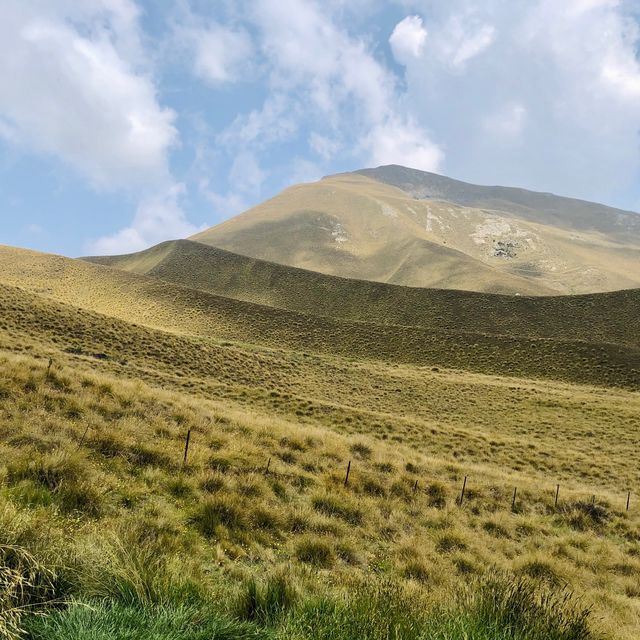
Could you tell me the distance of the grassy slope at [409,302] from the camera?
68.9m

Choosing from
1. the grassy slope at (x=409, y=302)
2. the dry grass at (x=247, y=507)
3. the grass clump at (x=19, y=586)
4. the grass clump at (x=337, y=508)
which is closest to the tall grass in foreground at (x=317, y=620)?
the grass clump at (x=19, y=586)

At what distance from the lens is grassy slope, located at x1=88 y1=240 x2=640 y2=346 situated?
6894cm

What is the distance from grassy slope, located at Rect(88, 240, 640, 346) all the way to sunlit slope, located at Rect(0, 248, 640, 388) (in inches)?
424

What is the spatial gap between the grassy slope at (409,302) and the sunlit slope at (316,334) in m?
10.8

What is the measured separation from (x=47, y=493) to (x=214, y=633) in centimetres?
415

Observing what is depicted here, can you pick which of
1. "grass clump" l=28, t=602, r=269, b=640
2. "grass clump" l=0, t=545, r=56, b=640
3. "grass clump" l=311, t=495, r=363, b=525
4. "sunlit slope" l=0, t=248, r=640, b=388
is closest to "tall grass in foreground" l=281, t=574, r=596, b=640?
"grass clump" l=28, t=602, r=269, b=640

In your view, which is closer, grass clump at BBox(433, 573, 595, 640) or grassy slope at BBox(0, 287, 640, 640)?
grass clump at BBox(433, 573, 595, 640)

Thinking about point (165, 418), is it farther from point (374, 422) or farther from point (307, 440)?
point (374, 422)

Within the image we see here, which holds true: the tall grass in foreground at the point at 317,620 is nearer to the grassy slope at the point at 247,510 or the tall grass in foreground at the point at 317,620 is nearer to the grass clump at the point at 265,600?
the grass clump at the point at 265,600

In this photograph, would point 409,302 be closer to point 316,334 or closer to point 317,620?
point 316,334

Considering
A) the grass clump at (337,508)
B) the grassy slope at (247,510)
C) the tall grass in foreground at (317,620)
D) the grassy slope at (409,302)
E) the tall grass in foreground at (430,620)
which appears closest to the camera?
the tall grass in foreground at (317,620)

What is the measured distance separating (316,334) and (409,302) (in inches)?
1009

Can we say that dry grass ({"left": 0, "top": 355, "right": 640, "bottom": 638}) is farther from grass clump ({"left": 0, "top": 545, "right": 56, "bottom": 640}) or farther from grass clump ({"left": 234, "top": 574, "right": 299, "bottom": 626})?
grass clump ({"left": 234, "top": 574, "right": 299, "bottom": 626})

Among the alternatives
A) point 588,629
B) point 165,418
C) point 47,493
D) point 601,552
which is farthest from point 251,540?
point 601,552
